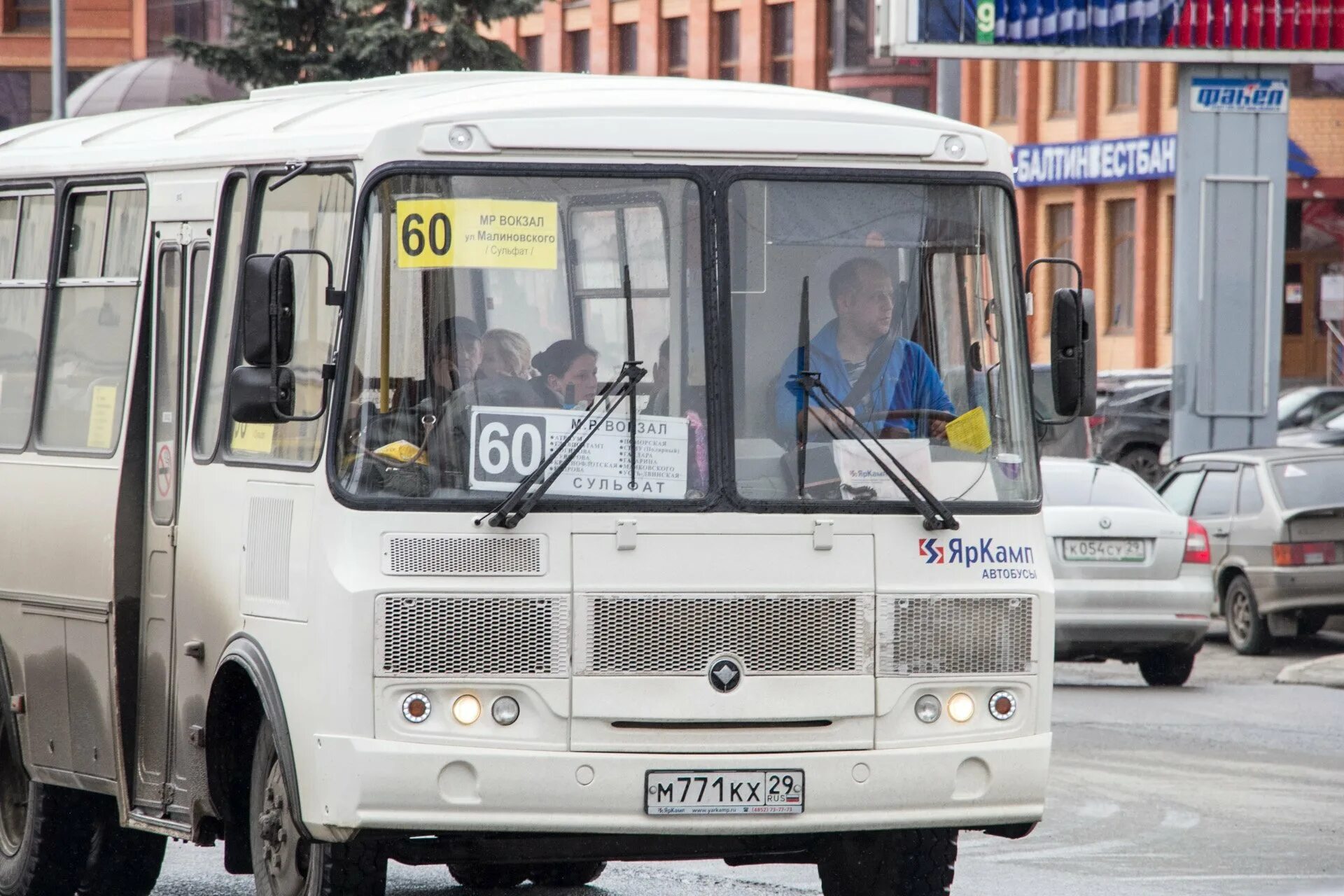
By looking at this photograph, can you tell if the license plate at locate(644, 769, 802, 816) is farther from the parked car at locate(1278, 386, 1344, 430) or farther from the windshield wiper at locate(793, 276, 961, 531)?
the parked car at locate(1278, 386, 1344, 430)

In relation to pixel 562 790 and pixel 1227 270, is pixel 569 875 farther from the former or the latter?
pixel 1227 270

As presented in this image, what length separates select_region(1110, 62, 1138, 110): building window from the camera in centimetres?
5056

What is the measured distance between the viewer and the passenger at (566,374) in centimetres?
753

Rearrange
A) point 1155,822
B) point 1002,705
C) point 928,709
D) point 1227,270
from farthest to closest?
point 1227,270, point 1155,822, point 1002,705, point 928,709

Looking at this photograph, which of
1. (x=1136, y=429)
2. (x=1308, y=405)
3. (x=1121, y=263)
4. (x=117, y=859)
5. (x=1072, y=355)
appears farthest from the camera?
(x=1121, y=263)

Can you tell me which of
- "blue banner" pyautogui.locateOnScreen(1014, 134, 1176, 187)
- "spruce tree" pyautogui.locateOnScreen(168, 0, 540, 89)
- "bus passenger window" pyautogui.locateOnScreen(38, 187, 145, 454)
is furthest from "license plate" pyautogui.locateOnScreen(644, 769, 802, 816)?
"blue banner" pyautogui.locateOnScreen(1014, 134, 1176, 187)

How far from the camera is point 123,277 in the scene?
30.1 ft

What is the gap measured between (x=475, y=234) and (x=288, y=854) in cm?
185

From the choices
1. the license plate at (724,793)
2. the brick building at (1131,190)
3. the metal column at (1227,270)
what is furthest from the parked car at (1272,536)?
the brick building at (1131,190)

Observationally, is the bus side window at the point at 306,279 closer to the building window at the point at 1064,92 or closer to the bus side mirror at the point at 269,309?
the bus side mirror at the point at 269,309

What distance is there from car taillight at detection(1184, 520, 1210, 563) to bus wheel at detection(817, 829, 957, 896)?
9646mm

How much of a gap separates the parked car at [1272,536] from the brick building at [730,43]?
102ft

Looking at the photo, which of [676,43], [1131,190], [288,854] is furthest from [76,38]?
[288,854]

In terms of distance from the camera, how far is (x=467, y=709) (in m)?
7.37
